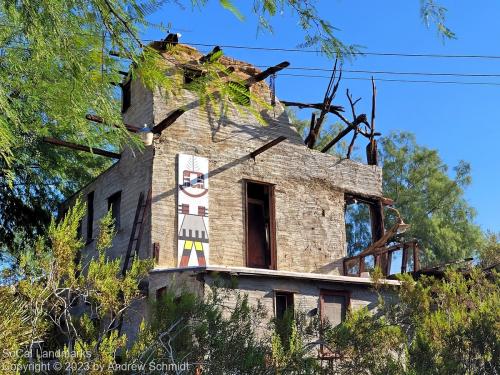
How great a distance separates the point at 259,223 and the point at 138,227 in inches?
150

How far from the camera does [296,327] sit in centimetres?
913

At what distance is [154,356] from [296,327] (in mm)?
2159

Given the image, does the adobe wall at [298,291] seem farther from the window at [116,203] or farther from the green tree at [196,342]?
the green tree at [196,342]

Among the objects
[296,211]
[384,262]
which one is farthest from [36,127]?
[384,262]

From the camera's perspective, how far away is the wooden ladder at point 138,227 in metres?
16.0

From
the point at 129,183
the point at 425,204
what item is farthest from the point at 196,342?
the point at 425,204

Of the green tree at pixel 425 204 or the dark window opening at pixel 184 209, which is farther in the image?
the green tree at pixel 425 204

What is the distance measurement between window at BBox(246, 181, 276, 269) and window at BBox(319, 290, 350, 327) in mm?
2278

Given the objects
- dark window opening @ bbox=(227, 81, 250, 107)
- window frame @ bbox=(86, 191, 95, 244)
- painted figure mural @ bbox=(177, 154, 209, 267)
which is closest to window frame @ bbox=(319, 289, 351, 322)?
painted figure mural @ bbox=(177, 154, 209, 267)

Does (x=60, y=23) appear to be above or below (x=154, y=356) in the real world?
above

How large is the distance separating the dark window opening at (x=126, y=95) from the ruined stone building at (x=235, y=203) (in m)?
0.06

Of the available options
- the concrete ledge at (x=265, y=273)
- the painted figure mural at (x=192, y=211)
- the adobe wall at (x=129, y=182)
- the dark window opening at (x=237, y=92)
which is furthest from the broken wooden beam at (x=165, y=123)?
the dark window opening at (x=237, y=92)

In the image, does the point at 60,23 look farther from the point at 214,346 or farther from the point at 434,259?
the point at 434,259

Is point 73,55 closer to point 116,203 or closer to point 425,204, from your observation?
point 116,203
